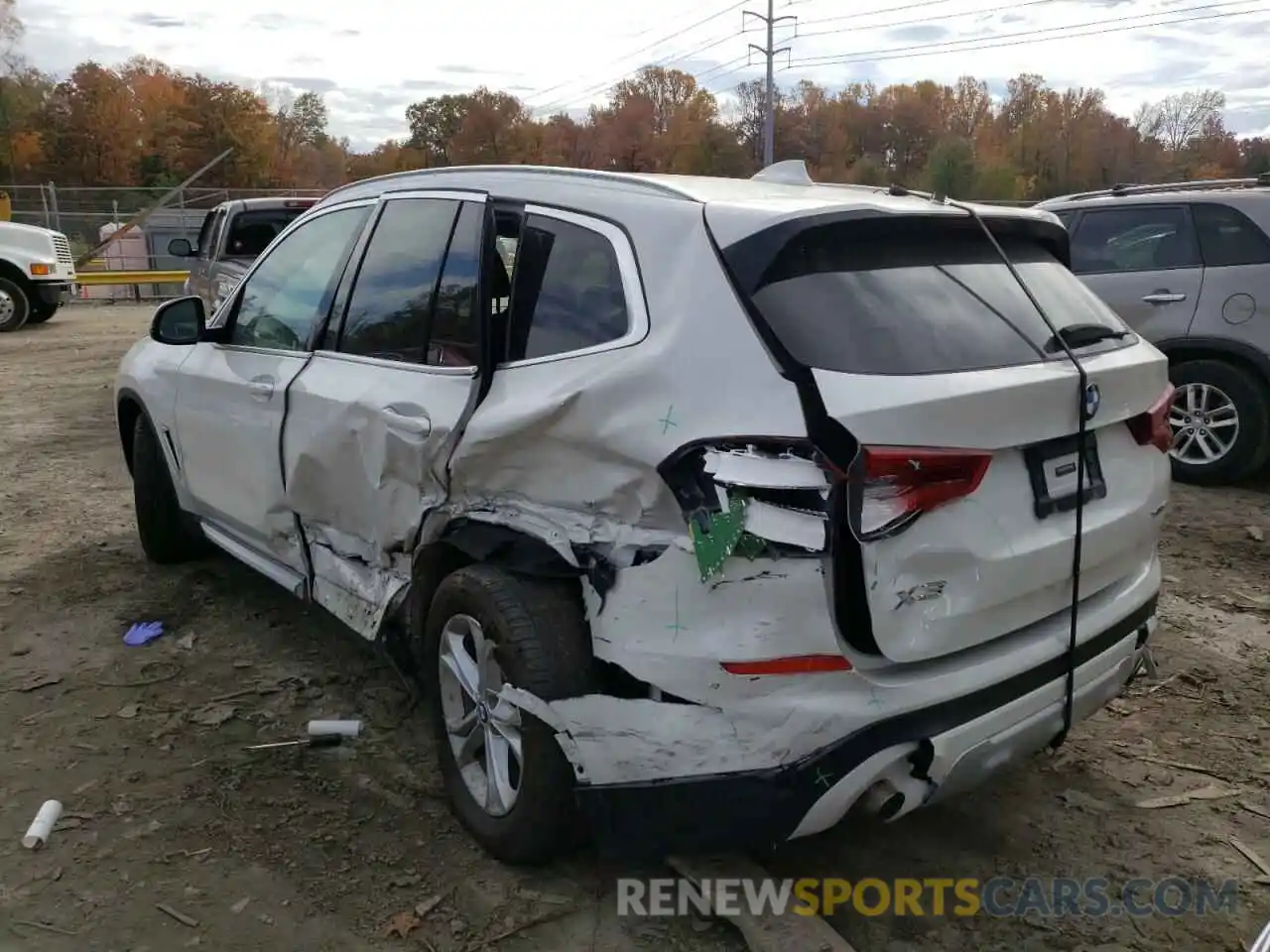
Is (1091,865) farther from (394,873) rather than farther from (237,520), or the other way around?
(237,520)

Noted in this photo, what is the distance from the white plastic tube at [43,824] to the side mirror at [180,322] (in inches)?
76.9

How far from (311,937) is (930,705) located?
1641mm

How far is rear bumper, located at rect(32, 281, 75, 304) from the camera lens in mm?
16922

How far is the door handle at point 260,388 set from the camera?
3852 mm

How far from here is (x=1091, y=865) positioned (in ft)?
9.51

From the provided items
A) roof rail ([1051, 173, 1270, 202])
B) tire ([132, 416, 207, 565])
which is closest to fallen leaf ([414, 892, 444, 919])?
tire ([132, 416, 207, 565])

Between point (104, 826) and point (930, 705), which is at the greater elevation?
point (930, 705)

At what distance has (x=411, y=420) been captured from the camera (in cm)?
305

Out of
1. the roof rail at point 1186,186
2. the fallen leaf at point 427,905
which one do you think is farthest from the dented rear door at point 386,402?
the roof rail at point 1186,186

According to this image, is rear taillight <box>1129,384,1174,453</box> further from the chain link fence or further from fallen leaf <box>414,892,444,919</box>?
the chain link fence

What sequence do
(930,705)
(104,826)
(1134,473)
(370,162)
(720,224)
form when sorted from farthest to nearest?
(370,162) < (104,826) < (1134,473) < (720,224) < (930,705)

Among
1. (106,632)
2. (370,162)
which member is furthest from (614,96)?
(106,632)

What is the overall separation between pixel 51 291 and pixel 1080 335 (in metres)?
18.0

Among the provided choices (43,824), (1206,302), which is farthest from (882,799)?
(1206,302)
